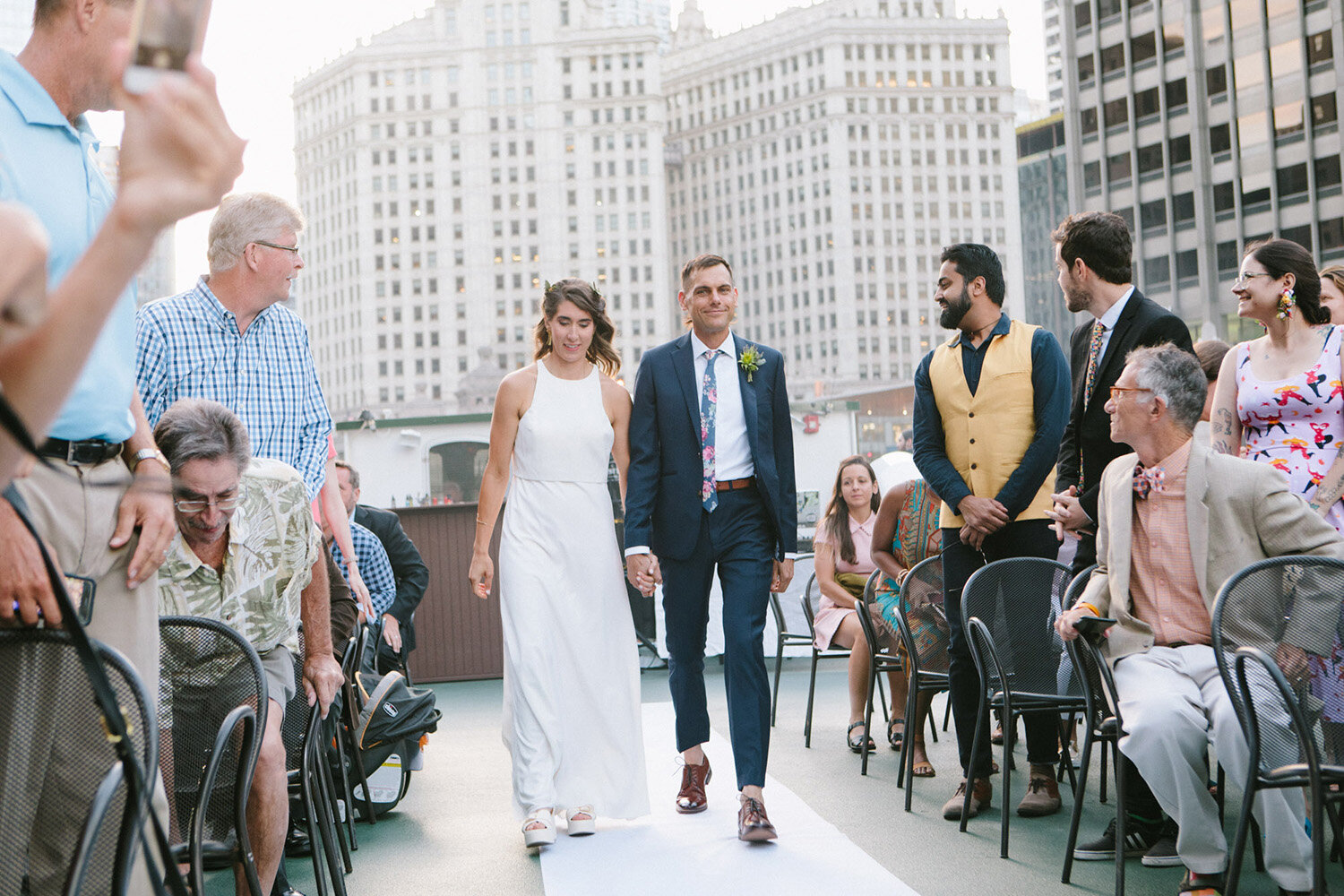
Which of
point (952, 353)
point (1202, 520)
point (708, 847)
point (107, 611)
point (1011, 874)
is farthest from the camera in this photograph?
point (952, 353)

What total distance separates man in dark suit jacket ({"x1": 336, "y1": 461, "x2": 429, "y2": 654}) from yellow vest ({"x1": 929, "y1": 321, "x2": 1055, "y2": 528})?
10.1 feet

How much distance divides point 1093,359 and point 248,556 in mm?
2965

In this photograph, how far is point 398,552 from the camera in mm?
6793

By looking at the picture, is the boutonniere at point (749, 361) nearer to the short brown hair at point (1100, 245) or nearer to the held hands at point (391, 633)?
the short brown hair at point (1100, 245)

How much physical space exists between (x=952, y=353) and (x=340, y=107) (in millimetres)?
117235

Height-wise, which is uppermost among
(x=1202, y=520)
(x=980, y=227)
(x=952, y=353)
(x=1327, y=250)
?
(x=980, y=227)

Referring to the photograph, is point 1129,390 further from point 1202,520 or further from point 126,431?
point 126,431

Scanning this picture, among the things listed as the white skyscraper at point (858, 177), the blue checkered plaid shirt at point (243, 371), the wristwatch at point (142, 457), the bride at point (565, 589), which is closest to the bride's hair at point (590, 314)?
the bride at point (565, 589)

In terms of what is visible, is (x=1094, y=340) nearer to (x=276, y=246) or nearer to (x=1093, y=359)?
(x=1093, y=359)

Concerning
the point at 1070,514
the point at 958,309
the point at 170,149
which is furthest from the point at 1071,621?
the point at 170,149

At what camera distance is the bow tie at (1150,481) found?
358 centimetres

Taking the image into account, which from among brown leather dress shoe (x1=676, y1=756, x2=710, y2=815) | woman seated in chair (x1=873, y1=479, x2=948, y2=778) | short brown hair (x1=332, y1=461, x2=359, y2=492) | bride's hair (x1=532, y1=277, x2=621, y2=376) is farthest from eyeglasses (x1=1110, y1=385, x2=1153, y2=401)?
short brown hair (x1=332, y1=461, x2=359, y2=492)

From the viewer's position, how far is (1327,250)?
161 feet

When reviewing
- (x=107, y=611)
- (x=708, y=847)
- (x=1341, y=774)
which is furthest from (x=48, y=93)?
(x=708, y=847)
